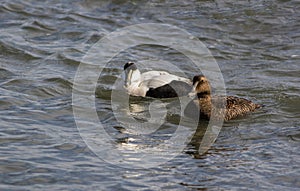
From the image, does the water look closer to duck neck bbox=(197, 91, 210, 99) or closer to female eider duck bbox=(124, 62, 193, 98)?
female eider duck bbox=(124, 62, 193, 98)

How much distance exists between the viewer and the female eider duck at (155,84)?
10.2m

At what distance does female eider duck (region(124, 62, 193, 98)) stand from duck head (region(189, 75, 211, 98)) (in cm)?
59

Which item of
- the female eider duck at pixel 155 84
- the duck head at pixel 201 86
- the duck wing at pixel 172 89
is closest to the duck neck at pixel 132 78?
the female eider duck at pixel 155 84

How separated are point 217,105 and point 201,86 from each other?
346mm

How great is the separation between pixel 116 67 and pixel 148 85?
57.3 inches

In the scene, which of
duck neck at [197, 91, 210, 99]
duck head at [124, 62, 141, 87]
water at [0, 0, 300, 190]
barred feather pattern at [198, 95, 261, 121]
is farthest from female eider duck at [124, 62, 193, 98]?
barred feather pattern at [198, 95, 261, 121]

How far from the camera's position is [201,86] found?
952cm

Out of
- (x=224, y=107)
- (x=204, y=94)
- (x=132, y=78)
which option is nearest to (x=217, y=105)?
(x=224, y=107)

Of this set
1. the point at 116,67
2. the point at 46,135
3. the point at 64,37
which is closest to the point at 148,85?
the point at 116,67

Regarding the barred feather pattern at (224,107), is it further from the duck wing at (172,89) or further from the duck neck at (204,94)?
the duck wing at (172,89)

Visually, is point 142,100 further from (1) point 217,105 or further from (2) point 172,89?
(1) point 217,105

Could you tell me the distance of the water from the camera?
23.6 feet

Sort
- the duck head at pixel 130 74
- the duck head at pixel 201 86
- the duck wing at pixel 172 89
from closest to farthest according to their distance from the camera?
the duck head at pixel 201 86 < the duck wing at pixel 172 89 < the duck head at pixel 130 74

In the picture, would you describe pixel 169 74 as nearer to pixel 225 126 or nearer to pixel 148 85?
pixel 148 85
